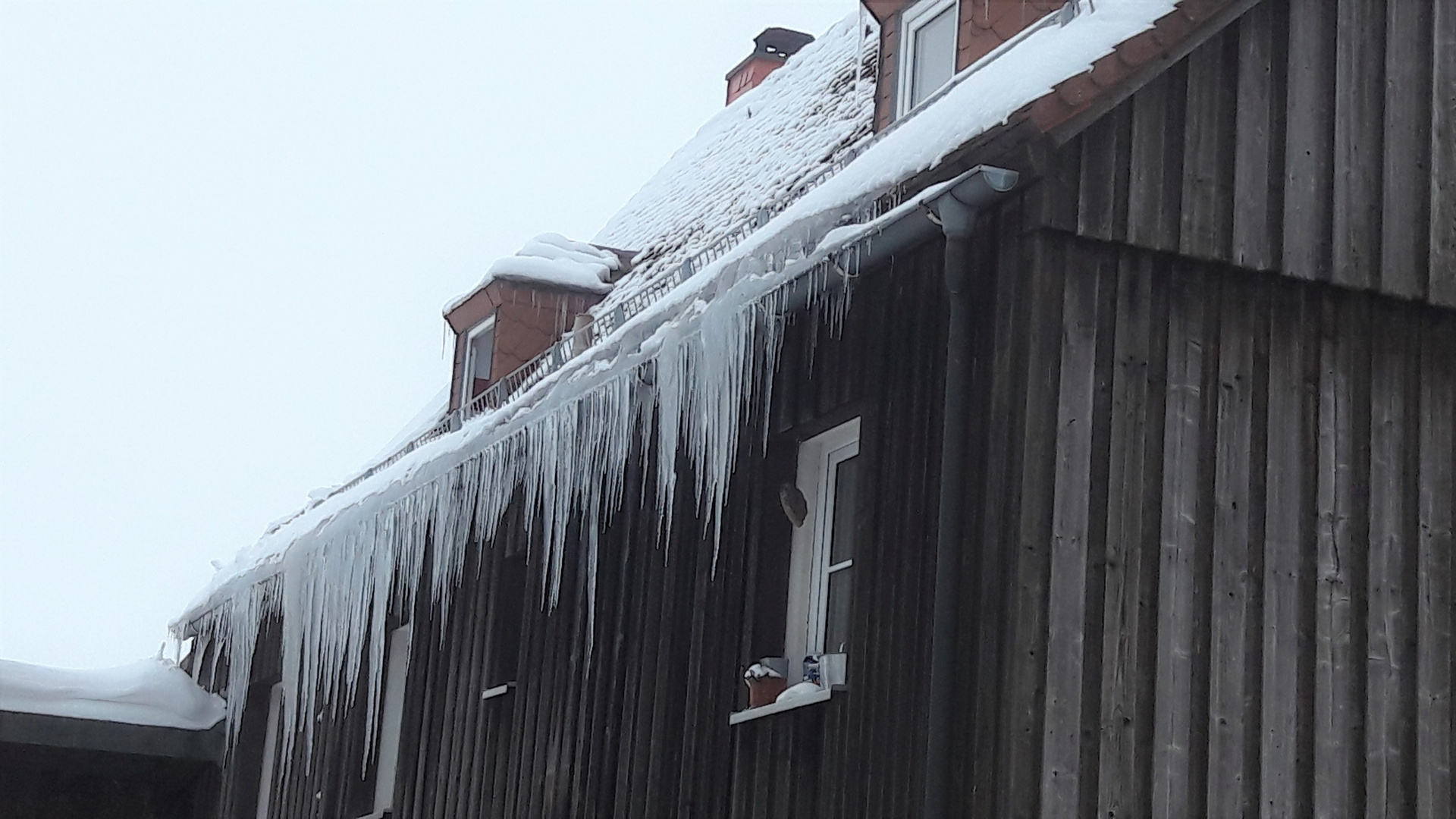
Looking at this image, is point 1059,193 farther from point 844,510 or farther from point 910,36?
point 910,36

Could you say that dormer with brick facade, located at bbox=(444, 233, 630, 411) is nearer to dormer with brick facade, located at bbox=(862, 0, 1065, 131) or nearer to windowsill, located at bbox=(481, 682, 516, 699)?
windowsill, located at bbox=(481, 682, 516, 699)

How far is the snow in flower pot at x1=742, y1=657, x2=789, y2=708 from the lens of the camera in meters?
8.53

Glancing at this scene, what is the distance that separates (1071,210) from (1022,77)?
0.53 meters

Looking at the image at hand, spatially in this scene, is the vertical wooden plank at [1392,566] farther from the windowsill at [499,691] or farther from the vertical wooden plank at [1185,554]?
the windowsill at [499,691]

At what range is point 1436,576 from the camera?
8062mm

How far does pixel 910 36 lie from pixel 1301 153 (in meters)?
2.36

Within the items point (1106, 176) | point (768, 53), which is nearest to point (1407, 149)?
point (1106, 176)

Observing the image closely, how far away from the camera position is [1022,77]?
767cm

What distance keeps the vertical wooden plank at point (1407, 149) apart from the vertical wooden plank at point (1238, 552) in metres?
0.68

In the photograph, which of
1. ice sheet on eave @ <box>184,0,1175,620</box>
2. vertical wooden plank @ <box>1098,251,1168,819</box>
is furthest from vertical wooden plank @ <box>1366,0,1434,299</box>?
ice sheet on eave @ <box>184,0,1175,620</box>

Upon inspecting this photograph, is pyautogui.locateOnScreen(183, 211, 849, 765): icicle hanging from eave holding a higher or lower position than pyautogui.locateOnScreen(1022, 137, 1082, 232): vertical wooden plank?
lower

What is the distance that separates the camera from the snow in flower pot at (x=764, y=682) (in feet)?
28.0

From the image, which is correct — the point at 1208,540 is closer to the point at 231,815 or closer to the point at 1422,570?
the point at 1422,570

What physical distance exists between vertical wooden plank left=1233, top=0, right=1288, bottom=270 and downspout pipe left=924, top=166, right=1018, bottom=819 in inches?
40.8
